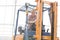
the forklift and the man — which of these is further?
the man

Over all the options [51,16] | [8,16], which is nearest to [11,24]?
[8,16]

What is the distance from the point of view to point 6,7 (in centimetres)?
545

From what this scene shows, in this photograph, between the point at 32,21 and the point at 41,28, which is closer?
the point at 41,28

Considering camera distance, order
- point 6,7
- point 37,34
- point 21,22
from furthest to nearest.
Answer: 1. point 6,7
2. point 21,22
3. point 37,34

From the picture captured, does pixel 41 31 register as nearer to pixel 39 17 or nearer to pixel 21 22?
pixel 39 17

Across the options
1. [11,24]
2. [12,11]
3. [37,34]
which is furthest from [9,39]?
[37,34]

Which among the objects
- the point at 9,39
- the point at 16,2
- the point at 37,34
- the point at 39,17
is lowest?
the point at 9,39

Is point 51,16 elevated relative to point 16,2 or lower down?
lower down

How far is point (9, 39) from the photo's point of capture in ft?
16.9

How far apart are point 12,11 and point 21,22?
0.57 m

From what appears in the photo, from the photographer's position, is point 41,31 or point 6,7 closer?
point 41,31

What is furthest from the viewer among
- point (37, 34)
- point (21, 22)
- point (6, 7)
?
point (6, 7)

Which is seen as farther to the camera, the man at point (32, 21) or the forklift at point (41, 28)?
the man at point (32, 21)

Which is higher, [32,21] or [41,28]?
[32,21]
